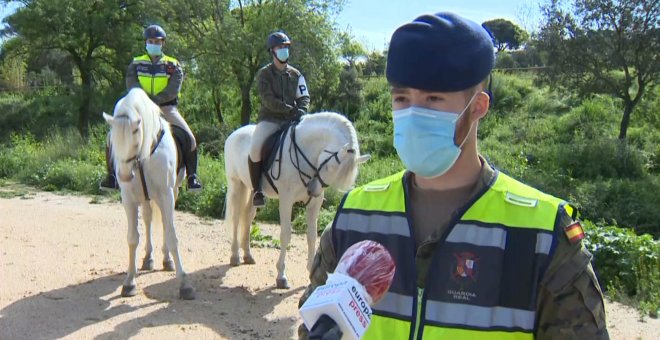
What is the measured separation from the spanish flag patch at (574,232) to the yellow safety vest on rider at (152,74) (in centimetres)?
630

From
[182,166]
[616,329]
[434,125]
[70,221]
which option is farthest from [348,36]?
[434,125]

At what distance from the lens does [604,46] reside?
15359 millimetres

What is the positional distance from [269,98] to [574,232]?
5.77 m

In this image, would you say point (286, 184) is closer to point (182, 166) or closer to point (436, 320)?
point (182, 166)

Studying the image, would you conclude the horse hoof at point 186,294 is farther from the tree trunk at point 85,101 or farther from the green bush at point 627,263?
the tree trunk at point 85,101

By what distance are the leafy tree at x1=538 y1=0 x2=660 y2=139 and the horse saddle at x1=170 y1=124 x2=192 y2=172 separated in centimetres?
1189

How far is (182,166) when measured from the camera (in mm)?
7492

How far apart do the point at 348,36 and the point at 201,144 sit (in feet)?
21.5

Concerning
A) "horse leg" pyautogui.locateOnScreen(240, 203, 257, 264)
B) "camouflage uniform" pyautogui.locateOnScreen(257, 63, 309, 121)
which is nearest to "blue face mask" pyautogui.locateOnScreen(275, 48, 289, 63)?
"camouflage uniform" pyautogui.locateOnScreen(257, 63, 309, 121)

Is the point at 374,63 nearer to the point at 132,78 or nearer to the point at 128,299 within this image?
the point at 132,78

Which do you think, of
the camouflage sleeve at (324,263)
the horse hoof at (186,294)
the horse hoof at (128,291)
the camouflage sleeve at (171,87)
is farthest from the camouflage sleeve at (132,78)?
the camouflage sleeve at (324,263)

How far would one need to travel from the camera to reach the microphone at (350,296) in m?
1.13

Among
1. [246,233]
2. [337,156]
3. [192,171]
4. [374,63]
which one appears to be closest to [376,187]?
[337,156]

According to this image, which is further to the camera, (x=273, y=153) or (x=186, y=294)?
(x=273, y=153)
